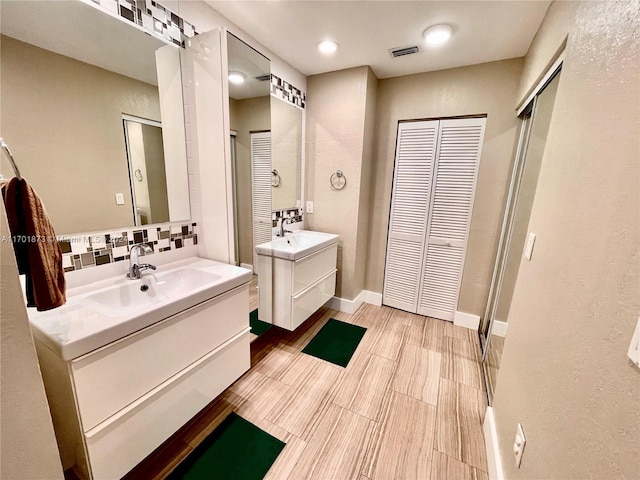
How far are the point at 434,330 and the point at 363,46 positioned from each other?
264cm

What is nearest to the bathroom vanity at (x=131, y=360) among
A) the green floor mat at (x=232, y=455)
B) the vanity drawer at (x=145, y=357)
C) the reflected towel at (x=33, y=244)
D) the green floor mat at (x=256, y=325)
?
the vanity drawer at (x=145, y=357)

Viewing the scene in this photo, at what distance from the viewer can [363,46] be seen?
201 centimetres

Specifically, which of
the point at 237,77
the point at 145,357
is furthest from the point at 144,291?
the point at 237,77

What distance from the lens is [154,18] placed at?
4.49 feet

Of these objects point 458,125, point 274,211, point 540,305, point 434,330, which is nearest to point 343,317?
point 434,330

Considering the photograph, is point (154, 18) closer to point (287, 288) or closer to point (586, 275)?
point (287, 288)

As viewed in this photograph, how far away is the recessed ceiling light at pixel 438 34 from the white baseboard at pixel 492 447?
245cm

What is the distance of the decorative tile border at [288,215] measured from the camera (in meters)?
2.39

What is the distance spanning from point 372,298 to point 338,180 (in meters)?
1.45

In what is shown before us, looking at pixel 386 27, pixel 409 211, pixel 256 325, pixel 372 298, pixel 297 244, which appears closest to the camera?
pixel 386 27

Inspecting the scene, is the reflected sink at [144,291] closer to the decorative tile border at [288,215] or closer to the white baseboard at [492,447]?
the decorative tile border at [288,215]

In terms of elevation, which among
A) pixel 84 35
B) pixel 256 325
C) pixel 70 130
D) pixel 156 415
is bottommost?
pixel 256 325

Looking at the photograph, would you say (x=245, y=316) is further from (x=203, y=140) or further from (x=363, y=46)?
(x=363, y=46)

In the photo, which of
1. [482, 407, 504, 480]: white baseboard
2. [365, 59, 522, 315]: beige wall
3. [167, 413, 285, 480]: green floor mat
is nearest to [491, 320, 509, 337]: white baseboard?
[482, 407, 504, 480]: white baseboard
